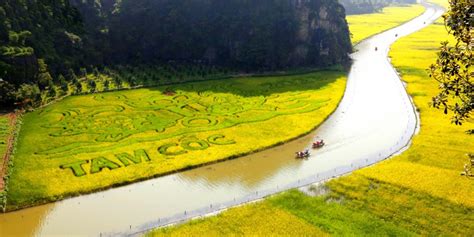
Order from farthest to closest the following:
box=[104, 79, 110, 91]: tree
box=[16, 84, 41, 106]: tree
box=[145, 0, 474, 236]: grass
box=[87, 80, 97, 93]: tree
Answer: box=[104, 79, 110, 91]: tree → box=[87, 80, 97, 93]: tree → box=[16, 84, 41, 106]: tree → box=[145, 0, 474, 236]: grass

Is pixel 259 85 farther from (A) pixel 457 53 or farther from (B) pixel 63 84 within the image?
(A) pixel 457 53

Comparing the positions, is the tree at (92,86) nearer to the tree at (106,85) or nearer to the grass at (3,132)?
the tree at (106,85)

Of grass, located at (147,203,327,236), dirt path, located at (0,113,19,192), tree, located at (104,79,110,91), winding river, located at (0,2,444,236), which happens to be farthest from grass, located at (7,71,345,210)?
grass, located at (147,203,327,236)

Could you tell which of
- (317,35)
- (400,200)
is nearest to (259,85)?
(317,35)

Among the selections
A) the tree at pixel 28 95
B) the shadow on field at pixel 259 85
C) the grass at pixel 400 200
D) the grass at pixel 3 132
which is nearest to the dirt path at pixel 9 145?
the grass at pixel 3 132

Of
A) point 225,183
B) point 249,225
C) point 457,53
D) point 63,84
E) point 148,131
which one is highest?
point 457,53

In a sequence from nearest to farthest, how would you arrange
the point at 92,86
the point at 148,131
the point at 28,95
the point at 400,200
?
the point at 400,200 < the point at 148,131 < the point at 28,95 < the point at 92,86

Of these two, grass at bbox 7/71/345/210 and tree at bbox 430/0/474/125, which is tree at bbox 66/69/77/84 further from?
tree at bbox 430/0/474/125
